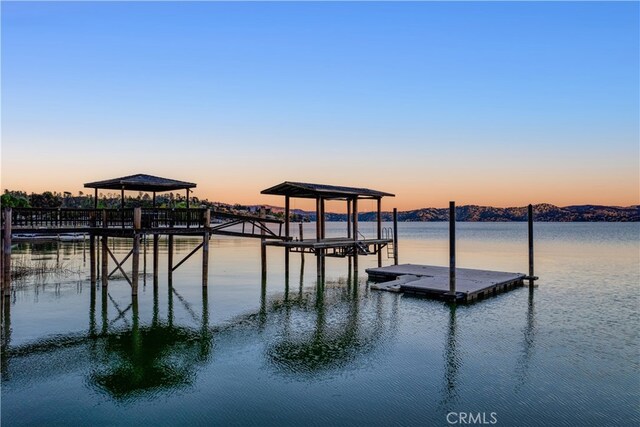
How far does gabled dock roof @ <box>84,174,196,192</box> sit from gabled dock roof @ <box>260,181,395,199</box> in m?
5.16

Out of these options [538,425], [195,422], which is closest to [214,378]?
[195,422]

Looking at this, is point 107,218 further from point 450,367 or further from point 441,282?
point 450,367

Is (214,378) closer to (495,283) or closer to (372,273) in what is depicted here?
(495,283)

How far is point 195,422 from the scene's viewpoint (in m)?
8.97

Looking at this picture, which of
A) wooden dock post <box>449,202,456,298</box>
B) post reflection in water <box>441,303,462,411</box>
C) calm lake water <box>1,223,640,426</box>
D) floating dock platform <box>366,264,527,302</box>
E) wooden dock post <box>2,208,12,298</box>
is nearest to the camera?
calm lake water <box>1,223,640,426</box>

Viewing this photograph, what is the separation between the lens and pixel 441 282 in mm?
23312

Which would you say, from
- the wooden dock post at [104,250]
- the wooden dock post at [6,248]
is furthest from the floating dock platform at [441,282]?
the wooden dock post at [6,248]

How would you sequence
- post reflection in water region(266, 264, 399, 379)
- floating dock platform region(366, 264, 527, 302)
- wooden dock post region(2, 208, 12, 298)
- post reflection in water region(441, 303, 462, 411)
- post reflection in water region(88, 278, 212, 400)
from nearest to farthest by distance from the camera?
post reflection in water region(441, 303, 462, 411) → post reflection in water region(88, 278, 212, 400) → post reflection in water region(266, 264, 399, 379) → wooden dock post region(2, 208, 12, 298) → floating dock platform region(366, 264, 527, 302)

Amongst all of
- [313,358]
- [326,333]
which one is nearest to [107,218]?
[326,333]

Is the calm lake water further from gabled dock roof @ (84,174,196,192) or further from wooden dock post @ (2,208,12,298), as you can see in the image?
gabled dock roof @ (84,174,196,192)

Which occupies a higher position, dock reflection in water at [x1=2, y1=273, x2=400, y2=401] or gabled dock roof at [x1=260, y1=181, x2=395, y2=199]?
gabled dock roof at [x1=260, y1=181, x2=395, y2=199]

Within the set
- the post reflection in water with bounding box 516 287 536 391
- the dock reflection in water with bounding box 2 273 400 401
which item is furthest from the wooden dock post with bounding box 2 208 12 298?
the post reflection in water with bounding box 516 287 536 391

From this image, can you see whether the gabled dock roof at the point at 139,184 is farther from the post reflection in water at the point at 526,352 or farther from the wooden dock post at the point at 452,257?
the post reflection in water at the point at 526,352

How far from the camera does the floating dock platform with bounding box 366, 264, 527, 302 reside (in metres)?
21.2
